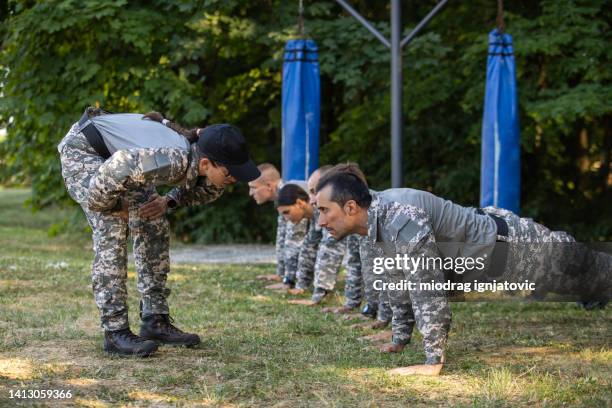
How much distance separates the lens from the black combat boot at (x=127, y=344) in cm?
491

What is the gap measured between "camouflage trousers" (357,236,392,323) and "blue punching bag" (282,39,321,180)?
11.2 feet

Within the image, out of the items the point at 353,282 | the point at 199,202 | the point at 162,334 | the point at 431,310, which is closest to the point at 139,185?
the point at 199,202

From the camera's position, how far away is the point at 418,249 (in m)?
4.57

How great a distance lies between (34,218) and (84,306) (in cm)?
1441

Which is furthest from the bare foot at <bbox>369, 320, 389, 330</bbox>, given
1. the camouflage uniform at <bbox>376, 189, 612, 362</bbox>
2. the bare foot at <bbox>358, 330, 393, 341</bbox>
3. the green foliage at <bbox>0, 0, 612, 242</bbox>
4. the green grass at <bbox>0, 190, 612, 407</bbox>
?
the green foliage at <bbox>0, 0, 612, 242</bbox>

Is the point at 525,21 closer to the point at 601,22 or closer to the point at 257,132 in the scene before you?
the point at 601,22

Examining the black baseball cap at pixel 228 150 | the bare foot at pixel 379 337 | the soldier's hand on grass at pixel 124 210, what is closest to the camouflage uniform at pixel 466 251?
the bare foot at pixel 379 337

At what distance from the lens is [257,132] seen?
1570 centimetres

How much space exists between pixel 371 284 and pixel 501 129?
3.80m

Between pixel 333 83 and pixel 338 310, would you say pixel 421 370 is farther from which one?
pixel 333 83

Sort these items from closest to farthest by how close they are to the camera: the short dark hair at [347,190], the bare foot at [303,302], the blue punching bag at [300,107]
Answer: the short dark hair at [347,190] < the bare foot at [303,302] < the blue punching bag at [300,107]

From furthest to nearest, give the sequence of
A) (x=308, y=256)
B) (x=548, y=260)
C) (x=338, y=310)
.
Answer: (x=308, y=256) < (x=338, y=310) < (x=548, y=260)

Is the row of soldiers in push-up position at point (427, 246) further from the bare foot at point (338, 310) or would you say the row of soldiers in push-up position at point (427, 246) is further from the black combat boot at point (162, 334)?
the black combat boot at point (162, 334)

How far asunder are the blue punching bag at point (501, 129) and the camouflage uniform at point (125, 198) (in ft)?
16.0
